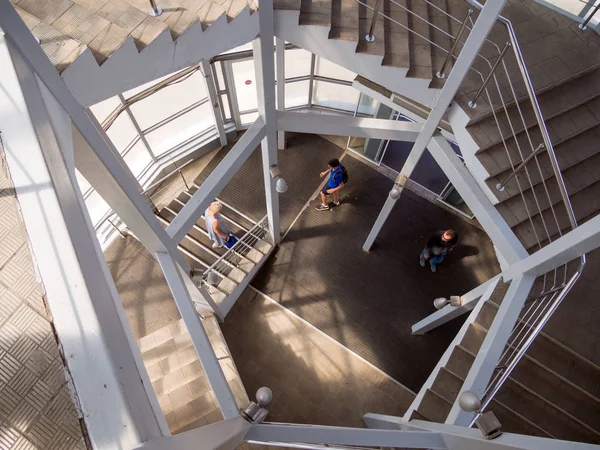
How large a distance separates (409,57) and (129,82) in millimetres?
1687

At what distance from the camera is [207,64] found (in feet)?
12.7

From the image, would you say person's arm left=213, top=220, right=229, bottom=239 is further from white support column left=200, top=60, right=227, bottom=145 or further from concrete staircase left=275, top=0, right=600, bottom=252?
concrete staircase left=275, top=0, right=600, bottom=252

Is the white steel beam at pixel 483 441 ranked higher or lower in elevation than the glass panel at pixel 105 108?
lower

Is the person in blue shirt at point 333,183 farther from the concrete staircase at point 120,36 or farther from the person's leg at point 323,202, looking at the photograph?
the concrete staircase at point 120,36

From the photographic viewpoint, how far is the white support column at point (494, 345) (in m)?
2.34

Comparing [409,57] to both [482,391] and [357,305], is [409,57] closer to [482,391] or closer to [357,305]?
[482,391]

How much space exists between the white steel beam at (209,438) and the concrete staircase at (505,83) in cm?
205

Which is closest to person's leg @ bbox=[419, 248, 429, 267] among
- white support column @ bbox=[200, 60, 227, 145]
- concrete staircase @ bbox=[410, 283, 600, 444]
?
concrete staircase @ bbox=[410, 283, 600, 444]

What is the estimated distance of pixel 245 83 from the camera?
4477mm

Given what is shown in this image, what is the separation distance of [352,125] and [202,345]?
183cm

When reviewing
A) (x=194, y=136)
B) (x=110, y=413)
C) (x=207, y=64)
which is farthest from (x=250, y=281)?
(x=110, y=413)

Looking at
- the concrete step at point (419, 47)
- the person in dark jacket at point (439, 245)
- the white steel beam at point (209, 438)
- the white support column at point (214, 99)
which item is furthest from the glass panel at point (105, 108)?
the person in dark jacket at point (439, 245)

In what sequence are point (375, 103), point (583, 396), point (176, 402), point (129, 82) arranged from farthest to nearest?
point (375, 103), point (176, 402), point (583, 396), point (129, 82)

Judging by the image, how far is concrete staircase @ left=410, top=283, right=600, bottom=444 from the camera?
2.84 metres
